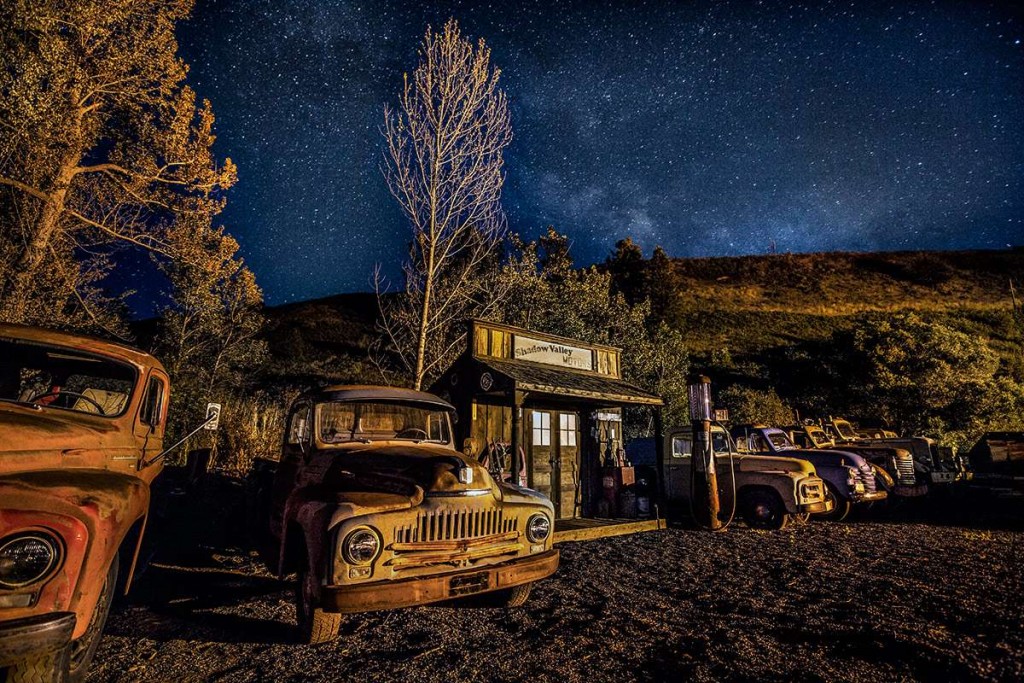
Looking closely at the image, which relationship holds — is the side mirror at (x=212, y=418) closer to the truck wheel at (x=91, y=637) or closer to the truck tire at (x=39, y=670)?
the truck wheel at (x=91, y=637)

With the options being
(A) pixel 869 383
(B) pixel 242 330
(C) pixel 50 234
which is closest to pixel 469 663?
(C) pixel 50 234

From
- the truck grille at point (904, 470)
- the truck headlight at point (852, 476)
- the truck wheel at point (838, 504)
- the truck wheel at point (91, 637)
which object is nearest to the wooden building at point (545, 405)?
the truck wheel at point (838, 504)

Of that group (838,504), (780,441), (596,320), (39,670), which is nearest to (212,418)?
(39,670)

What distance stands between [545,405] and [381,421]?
20.2 feet

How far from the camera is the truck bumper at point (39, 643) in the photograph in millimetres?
2361

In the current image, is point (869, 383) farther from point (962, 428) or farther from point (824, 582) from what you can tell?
point (824, 582)

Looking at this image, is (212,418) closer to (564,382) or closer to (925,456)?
(564,382)

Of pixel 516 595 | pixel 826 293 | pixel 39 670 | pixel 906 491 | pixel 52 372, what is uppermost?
pixel 826 293

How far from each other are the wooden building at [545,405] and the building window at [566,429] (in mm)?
24

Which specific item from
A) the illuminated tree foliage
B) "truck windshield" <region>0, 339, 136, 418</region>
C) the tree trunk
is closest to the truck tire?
"truck windshield" <region>0, 339, 136, 418</region>

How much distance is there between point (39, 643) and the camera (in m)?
2.43

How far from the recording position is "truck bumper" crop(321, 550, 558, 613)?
3.56 metres

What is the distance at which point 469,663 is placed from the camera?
380 centimetres

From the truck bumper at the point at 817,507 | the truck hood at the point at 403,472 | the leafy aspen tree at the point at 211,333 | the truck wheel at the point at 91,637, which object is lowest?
the truck bumper at the point at 817,507
